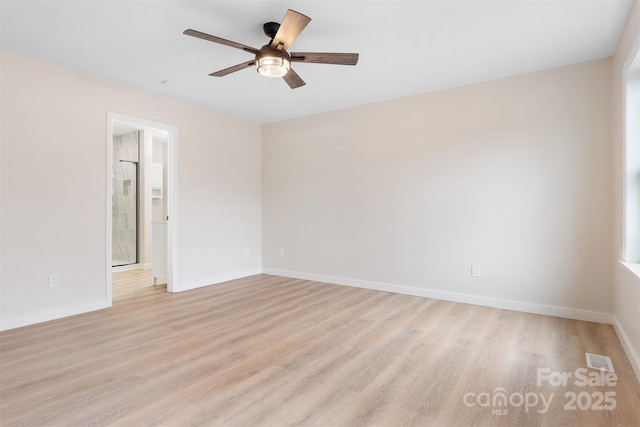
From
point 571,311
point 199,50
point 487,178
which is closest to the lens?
point 199,50

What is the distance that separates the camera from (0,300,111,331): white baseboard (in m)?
2.95

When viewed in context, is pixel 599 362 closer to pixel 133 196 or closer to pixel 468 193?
pixel 468 193

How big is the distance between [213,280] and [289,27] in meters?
3.69

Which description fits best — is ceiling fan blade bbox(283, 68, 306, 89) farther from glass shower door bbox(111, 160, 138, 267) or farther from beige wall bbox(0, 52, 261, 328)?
glass shower door bbox(111, 160, 138, 267)

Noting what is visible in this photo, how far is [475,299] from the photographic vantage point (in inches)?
146

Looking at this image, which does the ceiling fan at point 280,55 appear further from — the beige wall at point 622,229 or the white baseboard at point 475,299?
the white baseboard at point 475,299

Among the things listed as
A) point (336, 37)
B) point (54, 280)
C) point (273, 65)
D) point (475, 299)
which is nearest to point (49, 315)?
point (54, 280)

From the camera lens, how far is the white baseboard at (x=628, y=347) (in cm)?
213

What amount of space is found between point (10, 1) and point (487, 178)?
14.1 feet

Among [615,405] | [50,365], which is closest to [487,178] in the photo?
[615,405]

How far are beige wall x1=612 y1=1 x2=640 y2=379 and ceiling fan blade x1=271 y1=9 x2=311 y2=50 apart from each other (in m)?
2.16

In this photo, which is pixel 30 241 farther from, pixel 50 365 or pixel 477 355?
pixel 477 355

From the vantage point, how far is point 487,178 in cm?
363

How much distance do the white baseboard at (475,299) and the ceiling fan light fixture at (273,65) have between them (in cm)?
297
